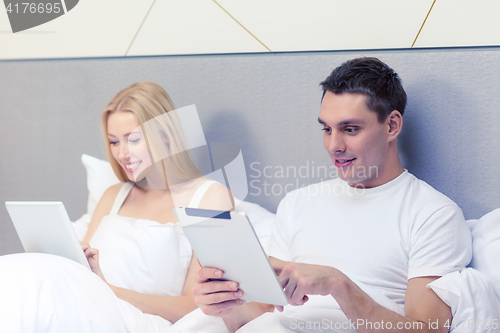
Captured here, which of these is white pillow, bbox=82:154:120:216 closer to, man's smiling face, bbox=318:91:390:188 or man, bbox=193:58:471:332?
man, bbox=193:58:471:332

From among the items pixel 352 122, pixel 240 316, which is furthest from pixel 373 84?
pixel 240 316

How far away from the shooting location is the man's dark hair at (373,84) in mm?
1070

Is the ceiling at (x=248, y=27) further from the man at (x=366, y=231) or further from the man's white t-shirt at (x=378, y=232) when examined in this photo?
the man's white t-shirt at (x=378, y=232)

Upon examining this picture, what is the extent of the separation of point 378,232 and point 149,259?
638 mm

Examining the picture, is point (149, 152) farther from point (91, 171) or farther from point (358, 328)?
point (358, 328)

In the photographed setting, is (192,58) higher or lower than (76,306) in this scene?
higher

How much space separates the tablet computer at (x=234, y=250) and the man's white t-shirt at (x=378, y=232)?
12.1 inches

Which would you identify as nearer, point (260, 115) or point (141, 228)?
point (141, 228)

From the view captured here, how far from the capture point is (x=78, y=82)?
1669mm

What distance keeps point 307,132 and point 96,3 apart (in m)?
0.97

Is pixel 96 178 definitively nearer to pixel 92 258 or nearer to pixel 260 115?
pixel 92 258

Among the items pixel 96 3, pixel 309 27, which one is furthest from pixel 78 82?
pixel 309 27

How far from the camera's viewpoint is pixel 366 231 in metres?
1.08

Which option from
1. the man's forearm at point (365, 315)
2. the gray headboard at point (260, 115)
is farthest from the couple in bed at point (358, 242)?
the gray headboard at point (260, 115)
